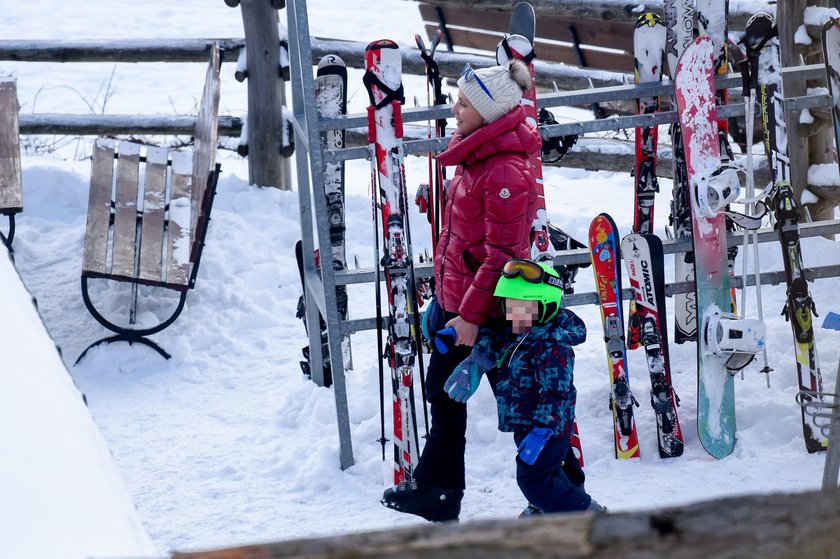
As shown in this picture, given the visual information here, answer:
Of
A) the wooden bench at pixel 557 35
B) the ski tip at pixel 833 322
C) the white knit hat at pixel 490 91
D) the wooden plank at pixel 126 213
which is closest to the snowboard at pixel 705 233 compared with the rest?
the ski tip at pixel 833 322

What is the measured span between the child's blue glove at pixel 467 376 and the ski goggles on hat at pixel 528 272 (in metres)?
0.34

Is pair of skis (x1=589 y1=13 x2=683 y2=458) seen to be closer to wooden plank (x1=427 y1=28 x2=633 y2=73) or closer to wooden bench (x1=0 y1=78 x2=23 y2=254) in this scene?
wooden bench (x1=0 y1=78 x2=23 y2=254)

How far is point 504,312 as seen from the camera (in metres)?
3.39

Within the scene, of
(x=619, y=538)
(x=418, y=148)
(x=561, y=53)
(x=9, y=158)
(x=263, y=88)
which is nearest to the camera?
(x=619, y=538)

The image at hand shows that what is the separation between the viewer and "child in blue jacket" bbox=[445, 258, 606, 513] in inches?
129

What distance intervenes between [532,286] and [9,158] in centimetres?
404

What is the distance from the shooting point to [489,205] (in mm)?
3477

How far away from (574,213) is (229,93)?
Result: 6478 mm

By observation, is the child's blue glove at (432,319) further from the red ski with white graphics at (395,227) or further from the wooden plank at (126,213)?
the wooden plank at (126,213)

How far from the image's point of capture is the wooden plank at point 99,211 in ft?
18.4

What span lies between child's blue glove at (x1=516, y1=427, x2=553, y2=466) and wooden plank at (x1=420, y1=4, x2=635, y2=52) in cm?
684

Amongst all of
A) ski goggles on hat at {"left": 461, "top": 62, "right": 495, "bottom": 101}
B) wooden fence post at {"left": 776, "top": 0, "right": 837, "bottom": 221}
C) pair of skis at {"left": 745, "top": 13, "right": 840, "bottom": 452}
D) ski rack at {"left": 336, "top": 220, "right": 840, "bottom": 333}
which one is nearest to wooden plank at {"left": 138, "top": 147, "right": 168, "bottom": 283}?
ski rack at {"left": 336, "top": 220, "right": 840, "bottom": 333}

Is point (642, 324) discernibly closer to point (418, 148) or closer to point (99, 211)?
point (418, 148)

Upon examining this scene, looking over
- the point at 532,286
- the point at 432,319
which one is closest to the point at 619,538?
the point at 532,286
